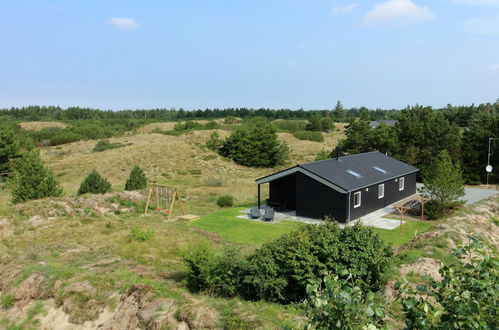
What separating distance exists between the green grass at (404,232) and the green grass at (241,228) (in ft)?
13.4

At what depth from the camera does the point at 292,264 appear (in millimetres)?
8984

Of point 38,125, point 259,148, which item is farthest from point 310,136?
point 38,125

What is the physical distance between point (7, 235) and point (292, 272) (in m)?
13.9

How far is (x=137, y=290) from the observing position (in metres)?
9.70

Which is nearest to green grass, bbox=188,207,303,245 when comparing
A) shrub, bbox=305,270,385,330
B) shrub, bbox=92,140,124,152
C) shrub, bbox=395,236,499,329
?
shrub, bbox=395,236,499,329

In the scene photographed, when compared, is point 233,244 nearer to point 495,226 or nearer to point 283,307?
point 283,307

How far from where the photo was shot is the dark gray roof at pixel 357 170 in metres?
21.0

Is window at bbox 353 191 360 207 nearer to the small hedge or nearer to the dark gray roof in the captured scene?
the dark gray roof

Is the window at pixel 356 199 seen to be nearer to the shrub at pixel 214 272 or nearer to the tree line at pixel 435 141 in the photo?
the shrub at pixel 214 272

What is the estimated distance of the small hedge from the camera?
9102 mm

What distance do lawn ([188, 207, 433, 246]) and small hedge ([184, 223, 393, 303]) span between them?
7200 millimetres

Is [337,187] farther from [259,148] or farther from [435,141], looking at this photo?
[259,148]

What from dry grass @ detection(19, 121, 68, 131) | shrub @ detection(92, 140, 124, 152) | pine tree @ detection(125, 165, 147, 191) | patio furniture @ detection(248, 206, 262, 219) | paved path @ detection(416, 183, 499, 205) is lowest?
paved path @ detection(416, 183, 499, 205)

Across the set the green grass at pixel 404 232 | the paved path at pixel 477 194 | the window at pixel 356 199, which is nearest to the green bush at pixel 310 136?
the paved path at pixel 477 194
